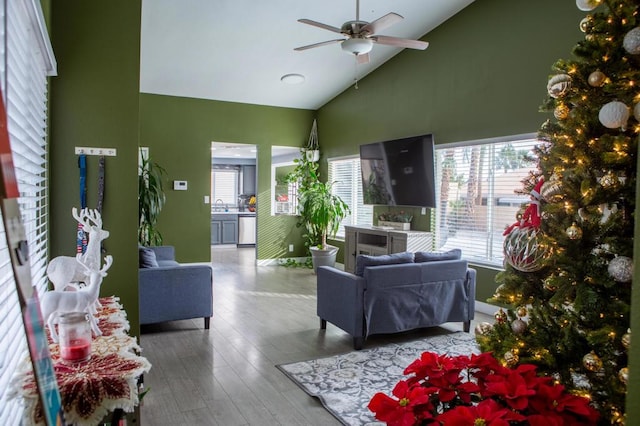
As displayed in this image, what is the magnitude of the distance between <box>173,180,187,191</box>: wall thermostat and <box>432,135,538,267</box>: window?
4.22 meters

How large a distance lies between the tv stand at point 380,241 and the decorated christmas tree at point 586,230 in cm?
401

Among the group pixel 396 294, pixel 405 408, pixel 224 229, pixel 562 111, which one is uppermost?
pixel 562 111

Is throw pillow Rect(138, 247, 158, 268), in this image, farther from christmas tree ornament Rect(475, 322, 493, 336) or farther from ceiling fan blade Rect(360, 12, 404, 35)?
christmas tree ornament Rect(475, 322, 493, 336)

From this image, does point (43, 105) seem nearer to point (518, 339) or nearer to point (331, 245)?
point (518, 339)

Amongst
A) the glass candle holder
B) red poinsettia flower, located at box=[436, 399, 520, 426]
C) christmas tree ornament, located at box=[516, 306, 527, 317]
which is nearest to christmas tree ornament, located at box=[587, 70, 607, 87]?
christmas tree ornament, located at box=[516, 306, 527, 317]

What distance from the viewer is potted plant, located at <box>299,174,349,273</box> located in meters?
7.86

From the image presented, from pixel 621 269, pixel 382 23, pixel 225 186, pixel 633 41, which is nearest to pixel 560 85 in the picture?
pixel 633 41

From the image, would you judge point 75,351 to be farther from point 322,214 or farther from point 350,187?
point 350,187

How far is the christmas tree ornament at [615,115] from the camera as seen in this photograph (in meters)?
1.62

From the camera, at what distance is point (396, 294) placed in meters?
4.12

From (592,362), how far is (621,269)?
1.14 ft

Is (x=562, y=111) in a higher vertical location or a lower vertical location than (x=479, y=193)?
higher

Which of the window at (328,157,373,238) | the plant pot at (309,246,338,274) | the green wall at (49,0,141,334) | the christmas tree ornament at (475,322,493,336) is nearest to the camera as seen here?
the christmas tree ornament at (475,322,493,336)

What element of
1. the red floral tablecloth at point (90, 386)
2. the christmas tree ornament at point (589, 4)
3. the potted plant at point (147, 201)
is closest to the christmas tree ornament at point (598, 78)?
the christmas tree ornament at point (589, 4)
